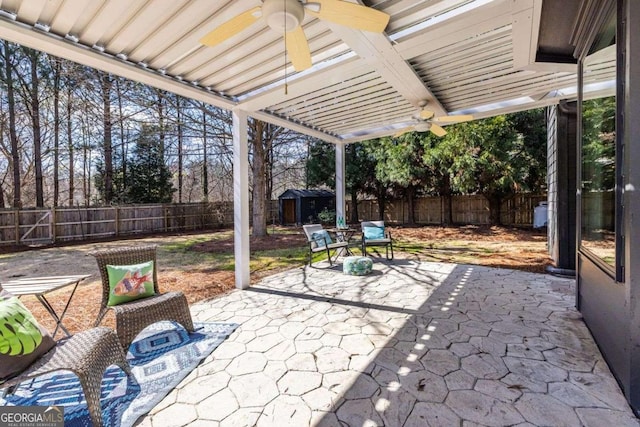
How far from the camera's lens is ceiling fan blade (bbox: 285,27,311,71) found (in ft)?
6.84

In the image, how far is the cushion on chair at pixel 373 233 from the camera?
20.4ft

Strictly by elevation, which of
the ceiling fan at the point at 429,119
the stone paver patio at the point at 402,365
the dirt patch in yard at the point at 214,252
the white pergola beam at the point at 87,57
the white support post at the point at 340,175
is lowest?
the stone paver patio at the point at 402,365

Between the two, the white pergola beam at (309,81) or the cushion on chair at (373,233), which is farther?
the cushion on chair at (373,233)

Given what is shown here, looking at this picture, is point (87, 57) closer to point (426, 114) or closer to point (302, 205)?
point (426, 114)

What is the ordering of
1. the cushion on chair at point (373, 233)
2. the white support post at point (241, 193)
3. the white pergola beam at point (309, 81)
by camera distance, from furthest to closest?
1. the cushion on chair at point (373, 233)
2. the white support post at point (241, 193)
3. the white pergola beam at point (309, 81)

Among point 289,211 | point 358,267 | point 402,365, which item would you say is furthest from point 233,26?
point 289,211

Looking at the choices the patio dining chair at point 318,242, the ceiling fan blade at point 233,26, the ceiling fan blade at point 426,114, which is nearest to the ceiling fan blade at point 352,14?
the ceiling fan blade at point 233,26

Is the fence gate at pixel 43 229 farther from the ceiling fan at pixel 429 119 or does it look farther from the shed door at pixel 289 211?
the ceiling fan at pixel 429 119

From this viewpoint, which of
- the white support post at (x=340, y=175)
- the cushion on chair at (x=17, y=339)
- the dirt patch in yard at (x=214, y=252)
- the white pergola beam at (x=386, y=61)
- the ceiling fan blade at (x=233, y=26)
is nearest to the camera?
the cushion on chair at (x=17, y=339)

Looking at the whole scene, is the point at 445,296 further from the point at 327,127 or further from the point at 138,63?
the point at 138,63

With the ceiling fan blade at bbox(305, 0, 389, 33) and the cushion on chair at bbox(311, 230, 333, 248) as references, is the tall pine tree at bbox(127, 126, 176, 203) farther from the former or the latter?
the ceiling fan blade at bbox(305, 0, 389, 33)

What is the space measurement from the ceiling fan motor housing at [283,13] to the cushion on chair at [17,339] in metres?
2.40

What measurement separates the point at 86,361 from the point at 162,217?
1217 cm

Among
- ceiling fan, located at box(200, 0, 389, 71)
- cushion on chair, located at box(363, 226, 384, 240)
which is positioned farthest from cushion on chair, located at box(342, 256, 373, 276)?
ceiling fan, located at box(200, 0, 389, 71)
